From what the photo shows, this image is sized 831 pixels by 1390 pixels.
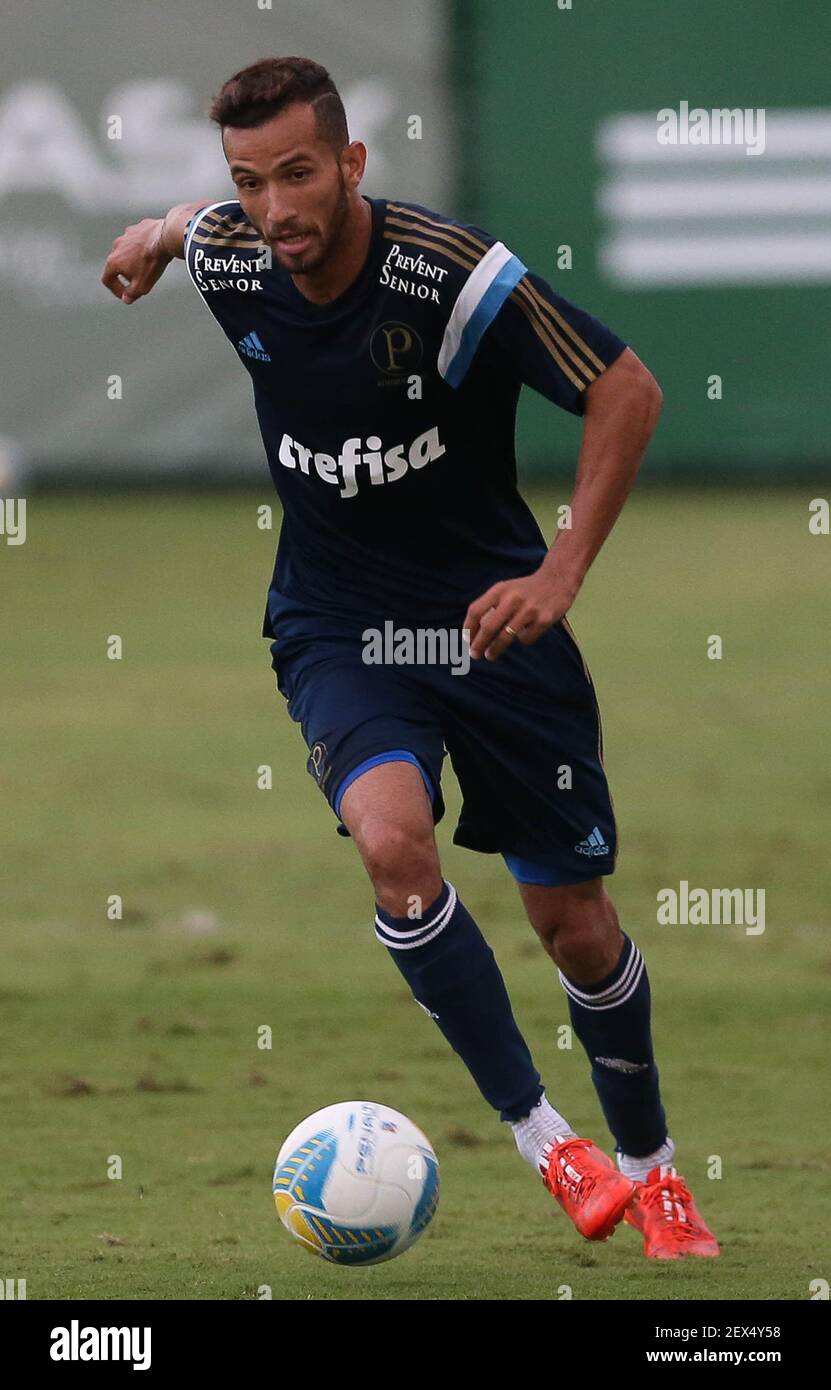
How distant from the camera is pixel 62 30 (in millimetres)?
16609

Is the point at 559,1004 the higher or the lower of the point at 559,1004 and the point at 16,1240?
the higher

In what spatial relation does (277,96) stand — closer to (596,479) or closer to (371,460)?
(371,460)

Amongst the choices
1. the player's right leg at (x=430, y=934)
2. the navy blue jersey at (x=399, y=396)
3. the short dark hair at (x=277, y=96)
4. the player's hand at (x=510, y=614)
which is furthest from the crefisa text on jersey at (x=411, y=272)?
the player's right leg at (x=430, y=934)

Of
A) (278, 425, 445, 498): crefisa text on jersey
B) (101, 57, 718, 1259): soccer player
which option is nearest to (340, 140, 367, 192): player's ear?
(101, 57, 718, 1259): soccer player

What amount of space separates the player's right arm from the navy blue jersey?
116 millimetres

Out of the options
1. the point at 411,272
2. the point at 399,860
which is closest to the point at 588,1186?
the point at 399,860

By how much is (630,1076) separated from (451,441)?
57.0 inches

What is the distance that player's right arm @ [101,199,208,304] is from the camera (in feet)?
16.5

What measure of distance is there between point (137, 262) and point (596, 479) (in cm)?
130

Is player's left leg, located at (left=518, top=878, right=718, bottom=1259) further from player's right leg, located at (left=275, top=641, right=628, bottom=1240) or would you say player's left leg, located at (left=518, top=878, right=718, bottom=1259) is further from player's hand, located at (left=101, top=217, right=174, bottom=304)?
player's hand, located at (left=101, top=217, right=174, bottom=304)

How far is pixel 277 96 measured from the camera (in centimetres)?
433

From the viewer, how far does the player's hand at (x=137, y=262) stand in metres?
5.07

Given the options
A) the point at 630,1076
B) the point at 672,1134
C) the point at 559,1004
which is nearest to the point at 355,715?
the point at 630,1076
